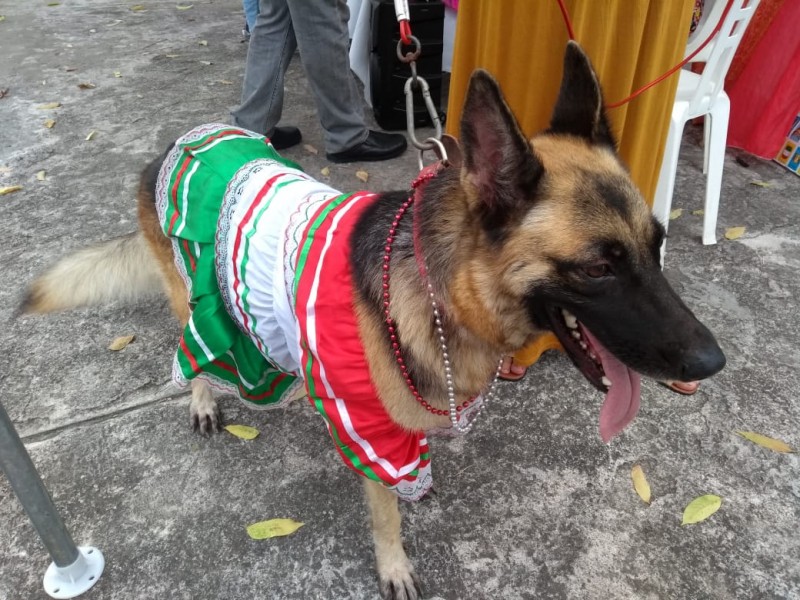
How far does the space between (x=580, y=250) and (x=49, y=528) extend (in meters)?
1.85

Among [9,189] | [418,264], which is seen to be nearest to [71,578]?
[418,264]

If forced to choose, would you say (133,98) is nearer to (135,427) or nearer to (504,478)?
(135,427)

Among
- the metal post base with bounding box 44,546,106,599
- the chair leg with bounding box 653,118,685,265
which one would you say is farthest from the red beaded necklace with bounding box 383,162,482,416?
the chair leg with bounding box 653,118,685,265

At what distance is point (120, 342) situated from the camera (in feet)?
9.47

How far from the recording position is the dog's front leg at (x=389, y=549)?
1.91m

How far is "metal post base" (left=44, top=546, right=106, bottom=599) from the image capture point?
6.21ft

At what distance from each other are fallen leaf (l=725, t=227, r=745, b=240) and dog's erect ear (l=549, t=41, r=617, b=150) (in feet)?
8.37

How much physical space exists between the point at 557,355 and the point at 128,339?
2291mm

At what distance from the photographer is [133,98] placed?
17.8ft

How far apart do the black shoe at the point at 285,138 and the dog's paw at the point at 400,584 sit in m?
3.68

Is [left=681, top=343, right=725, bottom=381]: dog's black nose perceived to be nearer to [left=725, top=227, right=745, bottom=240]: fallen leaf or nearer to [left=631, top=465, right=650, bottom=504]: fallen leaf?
[left=631, top=465, right=650, bottom=504]: fallen leaf

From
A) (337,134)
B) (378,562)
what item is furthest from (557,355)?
(337,134)

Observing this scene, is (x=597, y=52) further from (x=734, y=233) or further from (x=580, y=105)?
(x=734, y=233)

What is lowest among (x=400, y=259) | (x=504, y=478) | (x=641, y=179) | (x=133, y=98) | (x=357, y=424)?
(x=504, y=478)
